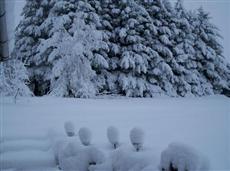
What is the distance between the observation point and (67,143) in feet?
7.57

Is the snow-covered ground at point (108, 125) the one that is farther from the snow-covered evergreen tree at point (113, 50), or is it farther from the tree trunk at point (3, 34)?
the snow-covered evergreen tree at point (113, 50)

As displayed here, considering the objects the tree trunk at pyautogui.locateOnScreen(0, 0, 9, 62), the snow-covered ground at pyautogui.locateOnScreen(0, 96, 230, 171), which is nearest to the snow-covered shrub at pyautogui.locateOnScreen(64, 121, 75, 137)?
the snow-covered ground at pyautogui.locateOnScreen(0, 96, 230, 171)

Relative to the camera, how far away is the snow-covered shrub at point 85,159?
2.08 m

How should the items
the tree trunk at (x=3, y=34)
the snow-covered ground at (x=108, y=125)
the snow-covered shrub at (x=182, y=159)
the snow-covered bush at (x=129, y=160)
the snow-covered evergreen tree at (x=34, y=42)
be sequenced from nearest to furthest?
the snow-covered shrub at (x=182, y=159)
the snow-covered bush at (x=129, y=160)
the tree trunk at (x=3, y=34)
the snow-covered ground at (x=108, y=125)
the snow-covered evergreen tree at (x=34, y=42)

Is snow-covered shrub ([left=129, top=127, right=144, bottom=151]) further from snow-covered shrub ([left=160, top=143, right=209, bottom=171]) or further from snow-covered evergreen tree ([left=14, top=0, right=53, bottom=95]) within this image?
snow-covered evergreen tree ([left=14, top=0, right=53, bottom=95])

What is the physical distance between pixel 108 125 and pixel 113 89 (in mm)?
5252

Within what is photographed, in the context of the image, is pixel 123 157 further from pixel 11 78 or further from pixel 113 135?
pixel 11 78

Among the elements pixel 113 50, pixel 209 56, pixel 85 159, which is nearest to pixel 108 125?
pixel 85 159

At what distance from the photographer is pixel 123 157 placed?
1.92 metres

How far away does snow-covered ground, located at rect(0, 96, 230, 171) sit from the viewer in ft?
7.58

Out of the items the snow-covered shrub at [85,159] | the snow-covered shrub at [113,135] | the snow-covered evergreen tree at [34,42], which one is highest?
the snow-covered evergreen tree at [34,42]

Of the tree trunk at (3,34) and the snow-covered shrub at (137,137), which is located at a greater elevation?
the tree trunk at (3,34)

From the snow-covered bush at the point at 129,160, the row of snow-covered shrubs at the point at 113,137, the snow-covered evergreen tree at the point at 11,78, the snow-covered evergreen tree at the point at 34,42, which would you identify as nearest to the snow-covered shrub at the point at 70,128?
the row of snow-covered shrubs at the point at 113,137

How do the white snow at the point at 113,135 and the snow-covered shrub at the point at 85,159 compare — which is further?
the white snow at the point at 113,135
